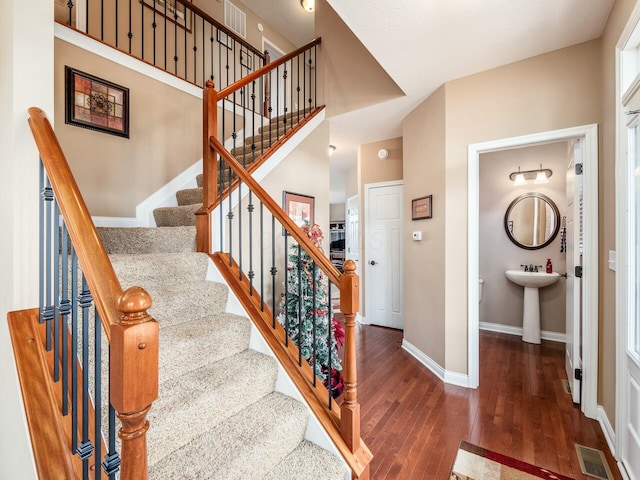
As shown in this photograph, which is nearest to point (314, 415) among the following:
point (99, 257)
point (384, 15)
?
point (99, 257)

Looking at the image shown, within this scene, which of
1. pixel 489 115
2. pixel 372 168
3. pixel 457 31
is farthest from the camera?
pixel 372 168

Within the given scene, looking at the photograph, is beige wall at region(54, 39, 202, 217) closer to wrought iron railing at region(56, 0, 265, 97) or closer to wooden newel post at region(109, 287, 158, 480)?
wrought iron railing at region(56, 0, 265, 97)

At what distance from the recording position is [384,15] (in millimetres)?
2014

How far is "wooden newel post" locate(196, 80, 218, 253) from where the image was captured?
224cm

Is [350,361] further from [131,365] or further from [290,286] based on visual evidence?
[290,286]

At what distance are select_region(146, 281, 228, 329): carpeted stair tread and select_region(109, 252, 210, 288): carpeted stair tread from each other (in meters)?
0.05

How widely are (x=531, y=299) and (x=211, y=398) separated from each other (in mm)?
3941

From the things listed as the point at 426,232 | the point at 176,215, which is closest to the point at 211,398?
the point at 176,215

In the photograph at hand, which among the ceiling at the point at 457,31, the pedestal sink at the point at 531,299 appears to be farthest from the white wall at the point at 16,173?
the pedestal sink at the point at 531,299

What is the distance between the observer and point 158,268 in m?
1.89

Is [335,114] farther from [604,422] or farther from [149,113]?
[604,422]

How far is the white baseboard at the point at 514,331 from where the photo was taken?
3842mm

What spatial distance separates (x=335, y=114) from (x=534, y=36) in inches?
78.2

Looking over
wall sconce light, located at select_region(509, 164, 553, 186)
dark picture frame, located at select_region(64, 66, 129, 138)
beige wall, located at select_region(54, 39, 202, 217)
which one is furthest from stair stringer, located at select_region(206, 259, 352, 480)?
wall sconce light, located at select_region(509, 164, 553, 186)
